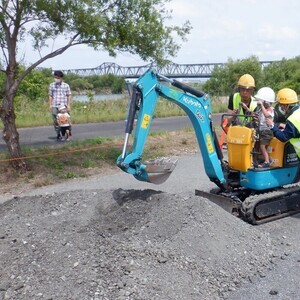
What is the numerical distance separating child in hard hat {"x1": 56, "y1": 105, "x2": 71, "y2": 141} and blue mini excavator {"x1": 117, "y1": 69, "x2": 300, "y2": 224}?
20.6 ft

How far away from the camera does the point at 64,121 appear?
12805 mm

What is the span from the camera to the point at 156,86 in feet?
20.1

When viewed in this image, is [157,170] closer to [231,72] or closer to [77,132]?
[77,132]

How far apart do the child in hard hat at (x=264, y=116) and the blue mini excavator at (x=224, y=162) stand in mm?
81

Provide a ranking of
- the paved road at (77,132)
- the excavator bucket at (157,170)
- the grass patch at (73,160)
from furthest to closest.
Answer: the paved road at (77,132), the grass patch at (73,160), the excavator bucket at (157,170)

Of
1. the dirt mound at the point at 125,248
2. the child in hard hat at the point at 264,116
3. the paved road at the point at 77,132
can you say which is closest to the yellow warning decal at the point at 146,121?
the dirt mound at the point at 125,248

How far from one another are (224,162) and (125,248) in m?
2.49

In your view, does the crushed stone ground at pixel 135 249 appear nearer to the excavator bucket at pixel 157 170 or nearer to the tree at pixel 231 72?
the excavator bucket at pixel 157 170

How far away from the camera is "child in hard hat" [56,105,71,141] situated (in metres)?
12.5

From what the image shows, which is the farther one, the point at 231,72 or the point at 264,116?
the point at 231,72

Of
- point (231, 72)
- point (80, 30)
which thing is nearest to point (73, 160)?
point (80, 30)

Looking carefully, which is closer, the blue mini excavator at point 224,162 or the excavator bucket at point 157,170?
the blue mini excavator at point 224,162

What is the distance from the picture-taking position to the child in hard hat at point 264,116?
6.82 metres

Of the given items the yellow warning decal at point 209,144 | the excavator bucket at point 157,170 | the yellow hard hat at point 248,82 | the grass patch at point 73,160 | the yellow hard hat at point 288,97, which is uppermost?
the yellow hard hat at point 248,82
